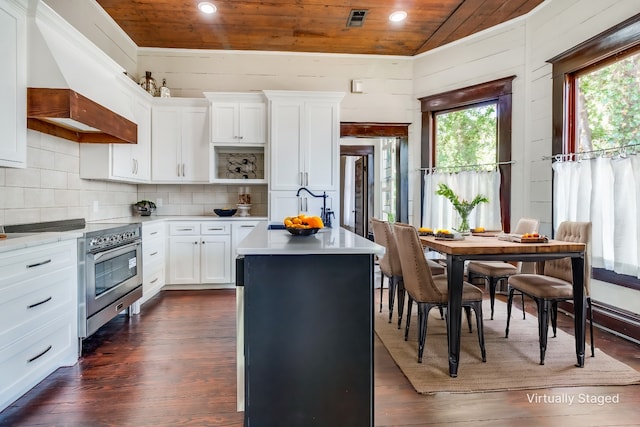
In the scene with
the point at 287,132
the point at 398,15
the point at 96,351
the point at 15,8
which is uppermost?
the point at 398,15

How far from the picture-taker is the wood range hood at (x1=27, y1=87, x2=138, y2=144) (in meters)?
2.52

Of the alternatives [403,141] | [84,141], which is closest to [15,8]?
[84,141]

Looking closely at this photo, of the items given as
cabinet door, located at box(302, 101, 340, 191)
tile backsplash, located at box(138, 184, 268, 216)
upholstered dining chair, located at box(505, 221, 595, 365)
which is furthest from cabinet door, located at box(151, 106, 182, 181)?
upholstered dining chair, located at box(505, 221, 595, 365)

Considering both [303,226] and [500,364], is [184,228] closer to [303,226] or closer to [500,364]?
[303,226]

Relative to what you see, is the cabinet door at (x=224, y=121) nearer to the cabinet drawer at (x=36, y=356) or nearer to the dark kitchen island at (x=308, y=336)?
the cabinet drawer at (x=36, y=356)

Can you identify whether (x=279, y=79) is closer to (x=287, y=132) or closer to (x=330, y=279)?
(x=287, y=132)

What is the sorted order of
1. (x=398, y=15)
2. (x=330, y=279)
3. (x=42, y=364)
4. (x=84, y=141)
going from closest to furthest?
(x=330, y=279)
(x=42, y=364)
(x=84, y=141)
(x=398, y=15)

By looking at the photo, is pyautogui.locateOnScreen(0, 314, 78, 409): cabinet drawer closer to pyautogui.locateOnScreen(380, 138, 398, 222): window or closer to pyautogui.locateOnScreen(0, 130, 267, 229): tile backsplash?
pyautogui.locateOnScreen(0, 130, 267, 229): tile backsplash

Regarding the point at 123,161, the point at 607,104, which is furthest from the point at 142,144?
the point at 607,104

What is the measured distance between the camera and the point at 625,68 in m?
3.04

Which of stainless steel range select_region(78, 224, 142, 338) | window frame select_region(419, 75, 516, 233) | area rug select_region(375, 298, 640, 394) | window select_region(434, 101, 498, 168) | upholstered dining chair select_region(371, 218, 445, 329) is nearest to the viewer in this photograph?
area rug select_region(375, 298, 640, 394)

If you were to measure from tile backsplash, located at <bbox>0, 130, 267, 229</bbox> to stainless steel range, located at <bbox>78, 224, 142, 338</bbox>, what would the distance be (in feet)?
1.48

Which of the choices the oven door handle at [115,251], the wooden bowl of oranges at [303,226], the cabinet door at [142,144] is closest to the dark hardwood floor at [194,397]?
the oven door handle at [115,251]

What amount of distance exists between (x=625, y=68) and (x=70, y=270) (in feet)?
15.0
